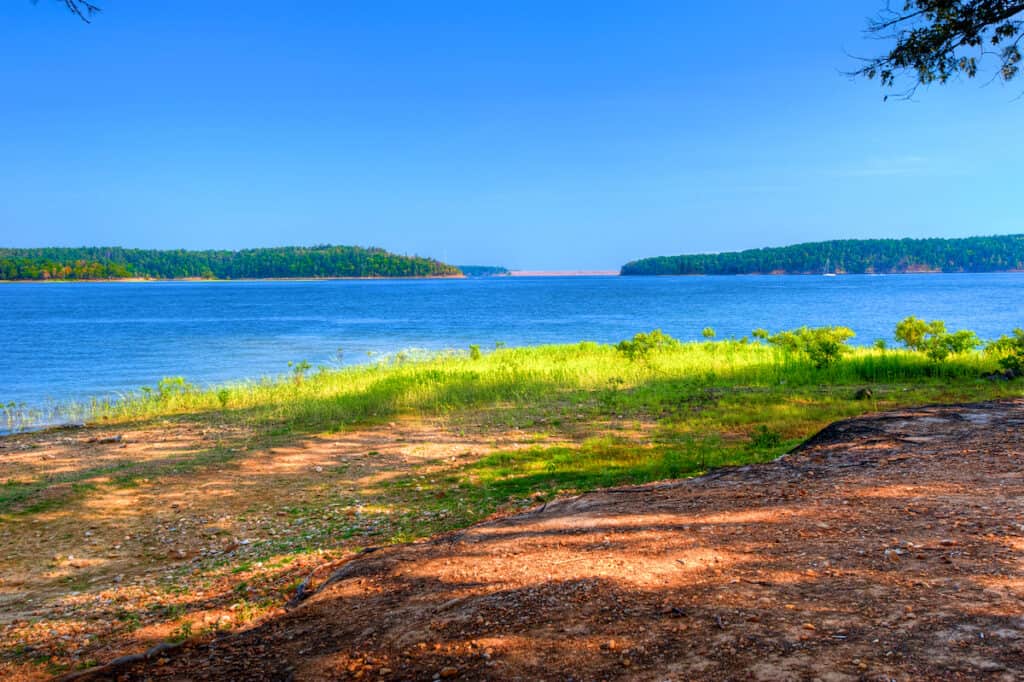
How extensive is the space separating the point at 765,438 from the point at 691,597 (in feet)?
25.3

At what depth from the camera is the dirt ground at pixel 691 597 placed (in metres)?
3.52

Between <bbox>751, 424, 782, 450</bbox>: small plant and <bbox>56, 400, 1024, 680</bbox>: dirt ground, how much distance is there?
4.02 m

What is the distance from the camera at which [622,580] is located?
4.61 m

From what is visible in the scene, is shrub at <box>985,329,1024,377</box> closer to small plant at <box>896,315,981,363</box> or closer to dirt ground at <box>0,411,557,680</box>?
small plant at <box>896,315,981,363</box>

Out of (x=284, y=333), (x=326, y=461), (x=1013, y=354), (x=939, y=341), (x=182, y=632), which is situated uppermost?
(x=939, y=341)

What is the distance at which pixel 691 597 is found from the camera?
4234mm

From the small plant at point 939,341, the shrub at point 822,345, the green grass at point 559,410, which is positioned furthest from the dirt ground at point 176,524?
the small plant at point 939,341

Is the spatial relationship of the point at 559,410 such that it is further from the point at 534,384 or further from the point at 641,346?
the point at 641,346

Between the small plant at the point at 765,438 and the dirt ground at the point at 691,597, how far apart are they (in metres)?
4.02

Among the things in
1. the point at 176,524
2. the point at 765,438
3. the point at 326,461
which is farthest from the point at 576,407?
the point at 176,524

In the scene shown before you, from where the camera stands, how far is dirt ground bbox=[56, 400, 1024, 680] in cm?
352

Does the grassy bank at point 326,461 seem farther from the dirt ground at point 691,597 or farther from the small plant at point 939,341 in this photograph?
the dirt ground at point 691,597

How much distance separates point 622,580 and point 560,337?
4695 centimetres

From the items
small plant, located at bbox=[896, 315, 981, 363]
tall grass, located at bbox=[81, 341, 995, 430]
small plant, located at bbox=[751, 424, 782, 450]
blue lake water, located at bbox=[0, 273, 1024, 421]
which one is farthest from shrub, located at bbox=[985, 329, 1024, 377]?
blue lake water, located at bbox=[0, 273, 1024, 421]
